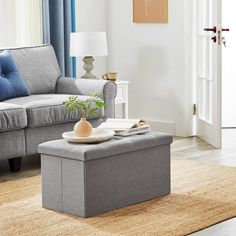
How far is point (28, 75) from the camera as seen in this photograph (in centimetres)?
603

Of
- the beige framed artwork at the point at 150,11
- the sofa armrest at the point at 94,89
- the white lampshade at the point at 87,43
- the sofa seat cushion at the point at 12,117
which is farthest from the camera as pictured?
the beige framed artwork at the point at 150,11

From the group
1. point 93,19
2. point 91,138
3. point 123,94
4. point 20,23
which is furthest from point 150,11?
point 91,138

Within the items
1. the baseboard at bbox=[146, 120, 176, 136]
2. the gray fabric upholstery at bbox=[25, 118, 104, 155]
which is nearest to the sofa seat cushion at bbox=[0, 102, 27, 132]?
the gray fabric upholstery at bbox=[25, 118, 104, 155]

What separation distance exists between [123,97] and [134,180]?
97.2 inches

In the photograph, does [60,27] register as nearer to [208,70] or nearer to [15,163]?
[208,70]

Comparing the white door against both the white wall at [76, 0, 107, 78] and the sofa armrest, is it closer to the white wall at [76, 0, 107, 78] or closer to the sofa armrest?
the sofa armrest

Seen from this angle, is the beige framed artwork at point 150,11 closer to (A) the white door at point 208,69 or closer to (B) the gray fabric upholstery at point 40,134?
(A) the white door at point 208,69

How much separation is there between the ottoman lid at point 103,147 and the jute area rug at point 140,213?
1.15ft

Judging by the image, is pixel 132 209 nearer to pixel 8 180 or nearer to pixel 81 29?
pixel 8 180

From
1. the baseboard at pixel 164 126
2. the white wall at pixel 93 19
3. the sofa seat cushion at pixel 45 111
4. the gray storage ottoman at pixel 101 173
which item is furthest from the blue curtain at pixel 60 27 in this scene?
the gray storage ottoman at pixel 101 173

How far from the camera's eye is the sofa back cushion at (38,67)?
6016mm

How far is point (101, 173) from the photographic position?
13.7 ft

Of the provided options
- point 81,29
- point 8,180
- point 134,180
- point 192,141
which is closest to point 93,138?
point 134,180

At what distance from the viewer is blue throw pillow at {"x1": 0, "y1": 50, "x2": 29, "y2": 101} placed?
5.71 meters
